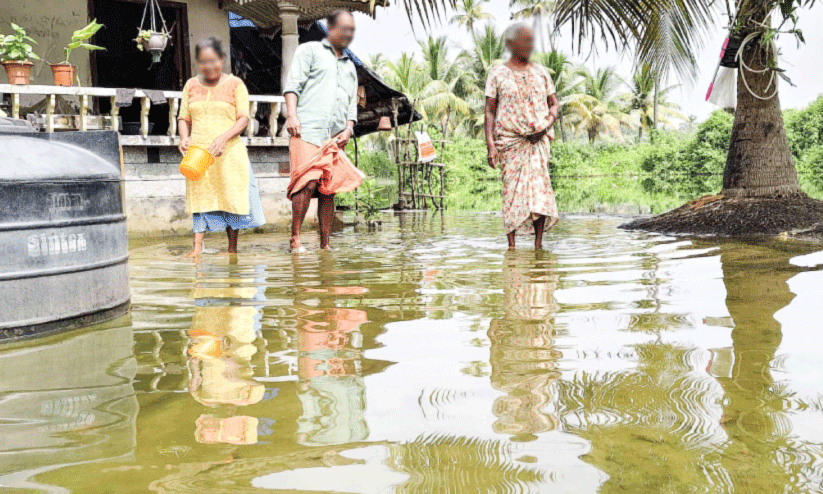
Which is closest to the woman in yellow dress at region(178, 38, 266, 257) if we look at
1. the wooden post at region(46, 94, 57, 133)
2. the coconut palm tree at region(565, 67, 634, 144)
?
the wooden post at region(46, 94, 57, 133)

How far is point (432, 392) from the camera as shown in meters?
1.99

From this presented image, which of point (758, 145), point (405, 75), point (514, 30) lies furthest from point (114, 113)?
point (405, 75)

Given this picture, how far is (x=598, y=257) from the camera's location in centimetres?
527

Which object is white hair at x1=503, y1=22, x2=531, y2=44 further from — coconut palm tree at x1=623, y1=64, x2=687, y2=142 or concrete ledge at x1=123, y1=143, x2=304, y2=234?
coconut palm tree at x1=623, y1=64, x2=687, y2=142

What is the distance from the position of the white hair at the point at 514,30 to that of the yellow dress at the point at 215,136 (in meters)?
2.02

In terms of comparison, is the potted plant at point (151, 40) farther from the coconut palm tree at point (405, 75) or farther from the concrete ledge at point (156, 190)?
the coconut palm tree at point (405, 75)

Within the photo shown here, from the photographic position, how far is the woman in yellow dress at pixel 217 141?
5770 millimetres

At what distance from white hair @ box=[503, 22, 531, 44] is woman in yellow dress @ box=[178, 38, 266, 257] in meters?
2.01

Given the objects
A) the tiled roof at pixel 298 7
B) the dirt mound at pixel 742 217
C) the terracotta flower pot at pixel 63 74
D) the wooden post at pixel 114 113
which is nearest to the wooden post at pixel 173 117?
the wooden post at pixel 114 113

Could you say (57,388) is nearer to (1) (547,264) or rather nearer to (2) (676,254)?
(1) (547,264)

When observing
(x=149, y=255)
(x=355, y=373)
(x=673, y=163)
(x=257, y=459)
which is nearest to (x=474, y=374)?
(x=355, y=373)

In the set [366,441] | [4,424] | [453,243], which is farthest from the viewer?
[453,243]

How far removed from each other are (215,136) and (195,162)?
276 millimetres

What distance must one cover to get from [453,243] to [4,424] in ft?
17.5
